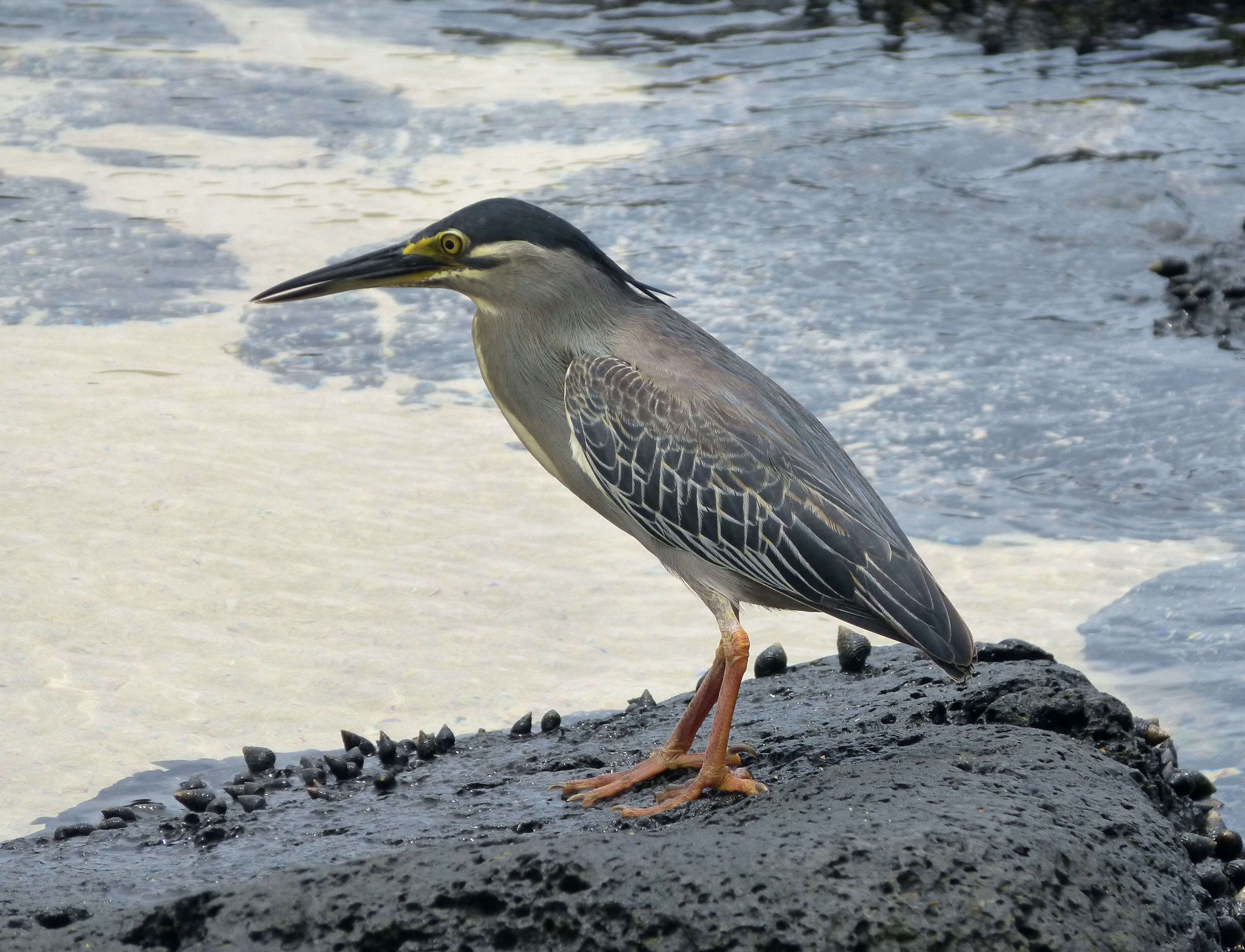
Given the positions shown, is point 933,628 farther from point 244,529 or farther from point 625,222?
point 625,222

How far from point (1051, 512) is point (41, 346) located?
7515mm

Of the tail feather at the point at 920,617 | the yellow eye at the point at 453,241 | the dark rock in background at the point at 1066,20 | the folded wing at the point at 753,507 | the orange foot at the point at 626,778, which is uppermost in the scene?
the dark rock in background at the point at 1066,20

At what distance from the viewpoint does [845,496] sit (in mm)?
5277

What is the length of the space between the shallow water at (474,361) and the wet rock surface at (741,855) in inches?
67.9

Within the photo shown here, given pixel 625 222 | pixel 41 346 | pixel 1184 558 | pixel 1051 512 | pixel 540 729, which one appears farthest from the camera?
pixel 625 222

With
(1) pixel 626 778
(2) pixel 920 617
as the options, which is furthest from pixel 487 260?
(2) pixel 920 617

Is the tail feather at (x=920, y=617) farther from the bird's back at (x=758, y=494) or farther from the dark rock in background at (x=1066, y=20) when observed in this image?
the dark rock in background at (x=1066, y=20)

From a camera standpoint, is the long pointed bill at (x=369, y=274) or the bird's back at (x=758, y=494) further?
the long pointed bill at (x=369, y=274)

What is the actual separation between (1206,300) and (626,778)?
30.4 ft

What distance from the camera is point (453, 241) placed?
5617 millimetres

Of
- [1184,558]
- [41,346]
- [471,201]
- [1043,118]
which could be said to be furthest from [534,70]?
[1184,558]

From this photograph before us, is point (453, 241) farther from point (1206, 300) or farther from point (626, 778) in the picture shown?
point (1206, 300)

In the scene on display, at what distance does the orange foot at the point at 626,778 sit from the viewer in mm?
5160

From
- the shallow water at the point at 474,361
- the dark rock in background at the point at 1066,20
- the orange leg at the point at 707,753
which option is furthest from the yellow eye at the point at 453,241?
the dark rock in background at the point at 1066,20
